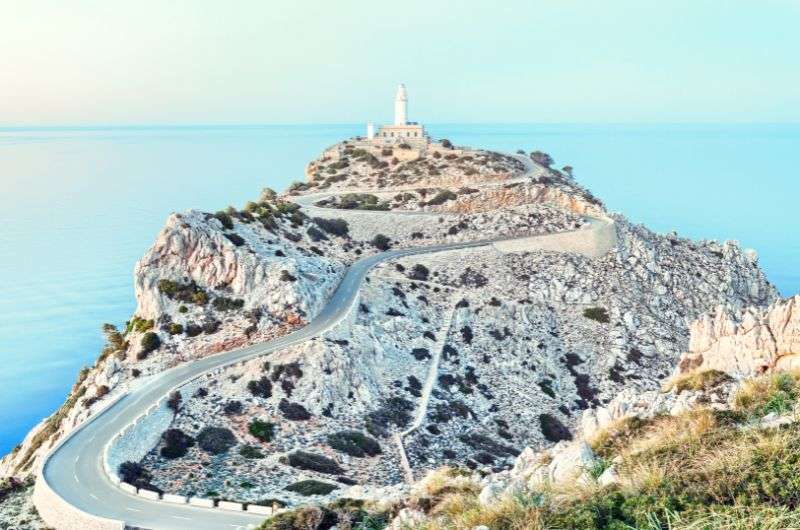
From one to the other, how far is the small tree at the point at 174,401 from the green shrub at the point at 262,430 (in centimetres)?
363

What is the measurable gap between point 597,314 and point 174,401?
33.2 metres

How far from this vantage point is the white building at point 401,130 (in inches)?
3391

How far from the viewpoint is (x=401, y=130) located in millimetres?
88500

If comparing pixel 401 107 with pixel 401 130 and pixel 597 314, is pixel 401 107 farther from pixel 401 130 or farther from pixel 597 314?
pixel 597 314

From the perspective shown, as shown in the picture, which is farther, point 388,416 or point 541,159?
point 541,159

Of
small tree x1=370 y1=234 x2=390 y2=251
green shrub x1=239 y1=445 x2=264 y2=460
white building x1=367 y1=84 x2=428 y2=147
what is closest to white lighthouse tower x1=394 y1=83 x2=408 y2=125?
white building x1=367 y1=84 x2=428 y2=147

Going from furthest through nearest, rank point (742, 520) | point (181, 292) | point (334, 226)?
point (334, 226) → point (181, 292) → point (742, 520)

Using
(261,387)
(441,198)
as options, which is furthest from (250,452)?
(441,198)

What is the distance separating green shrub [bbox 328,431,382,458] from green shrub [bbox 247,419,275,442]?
9.48ft

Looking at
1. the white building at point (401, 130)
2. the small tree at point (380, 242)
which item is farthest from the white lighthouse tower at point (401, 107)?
the small tree at point (380, 242)

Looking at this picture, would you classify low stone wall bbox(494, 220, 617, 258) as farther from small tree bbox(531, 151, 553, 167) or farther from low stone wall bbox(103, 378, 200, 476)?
low stone wall bbox(103, 378, 200, 476)

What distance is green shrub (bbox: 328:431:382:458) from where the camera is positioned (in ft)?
110

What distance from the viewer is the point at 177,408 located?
33.9 m

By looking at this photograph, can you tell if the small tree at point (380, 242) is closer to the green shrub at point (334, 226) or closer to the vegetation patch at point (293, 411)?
the green shrub at point (334, 226)
